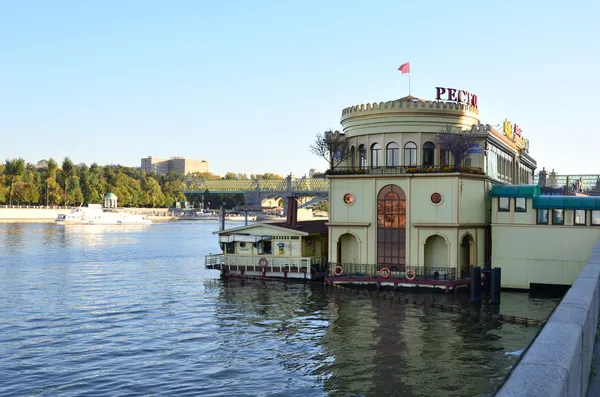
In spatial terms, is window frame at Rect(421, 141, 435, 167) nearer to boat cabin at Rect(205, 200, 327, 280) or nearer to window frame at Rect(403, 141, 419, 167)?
window frame at Rect(403, 141, 419, 167)

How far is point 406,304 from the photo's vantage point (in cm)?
4341

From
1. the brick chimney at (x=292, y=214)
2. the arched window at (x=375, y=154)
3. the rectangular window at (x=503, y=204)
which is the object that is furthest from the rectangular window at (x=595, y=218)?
the brick chimney at (x=292, y=214)

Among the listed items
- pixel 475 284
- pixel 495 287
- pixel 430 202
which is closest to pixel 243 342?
pixel 475 284

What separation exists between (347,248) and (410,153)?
9467 mm

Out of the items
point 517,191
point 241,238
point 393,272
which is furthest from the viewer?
point 241,238

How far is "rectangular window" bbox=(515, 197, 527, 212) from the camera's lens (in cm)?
4819

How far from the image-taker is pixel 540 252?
46969 millimetres

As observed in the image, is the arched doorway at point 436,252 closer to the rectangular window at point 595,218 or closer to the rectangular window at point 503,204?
the rectangular window at point 503,204

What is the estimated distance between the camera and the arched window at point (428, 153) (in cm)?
5116

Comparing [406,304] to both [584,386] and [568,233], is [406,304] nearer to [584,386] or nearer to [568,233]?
[568,233]

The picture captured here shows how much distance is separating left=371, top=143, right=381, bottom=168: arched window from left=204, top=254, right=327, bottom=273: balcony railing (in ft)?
33.2

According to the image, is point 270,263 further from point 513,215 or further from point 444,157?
point 513,215

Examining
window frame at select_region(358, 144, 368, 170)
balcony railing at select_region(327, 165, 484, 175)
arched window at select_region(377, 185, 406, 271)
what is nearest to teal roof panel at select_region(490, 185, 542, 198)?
balcony railing at select_region(327, 165, 484, 175)

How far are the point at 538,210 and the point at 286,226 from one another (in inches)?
876
